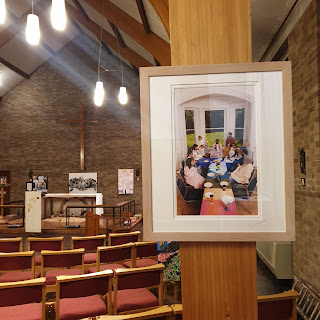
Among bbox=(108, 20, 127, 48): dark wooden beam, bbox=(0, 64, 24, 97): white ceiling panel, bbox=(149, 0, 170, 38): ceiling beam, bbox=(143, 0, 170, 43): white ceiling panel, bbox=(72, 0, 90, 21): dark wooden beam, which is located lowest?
bbox=(149, 0, 170, 38): ceiling beam

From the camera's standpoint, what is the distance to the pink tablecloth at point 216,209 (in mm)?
1384

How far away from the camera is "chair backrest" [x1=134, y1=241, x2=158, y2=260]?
4.19 m

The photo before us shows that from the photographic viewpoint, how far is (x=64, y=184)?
1259 centimetres

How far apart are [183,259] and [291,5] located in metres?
3.86

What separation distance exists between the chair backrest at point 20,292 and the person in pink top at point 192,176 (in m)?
1.66

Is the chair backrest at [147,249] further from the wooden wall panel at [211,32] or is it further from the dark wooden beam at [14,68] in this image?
the dark wooden beam at [14,68]

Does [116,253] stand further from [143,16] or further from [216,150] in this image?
[143,16]

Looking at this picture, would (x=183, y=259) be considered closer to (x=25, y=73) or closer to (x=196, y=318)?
(x=196, y=318)

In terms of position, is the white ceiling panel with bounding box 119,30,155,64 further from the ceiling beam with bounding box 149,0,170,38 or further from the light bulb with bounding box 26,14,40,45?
the light bulb with bounding box 26,14,40,45

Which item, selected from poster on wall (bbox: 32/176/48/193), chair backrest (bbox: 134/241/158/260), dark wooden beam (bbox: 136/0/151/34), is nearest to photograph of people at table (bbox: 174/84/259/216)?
chair backrest (bbox: 134/241/158/260)

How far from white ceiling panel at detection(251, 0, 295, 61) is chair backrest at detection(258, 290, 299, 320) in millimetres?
3426

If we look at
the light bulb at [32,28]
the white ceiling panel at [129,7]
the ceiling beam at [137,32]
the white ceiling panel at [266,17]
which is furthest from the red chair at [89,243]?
the white ceiling panel at [129,7]

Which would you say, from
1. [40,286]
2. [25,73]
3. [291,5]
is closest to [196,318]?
[40,286]

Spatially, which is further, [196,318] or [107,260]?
[107,260]
